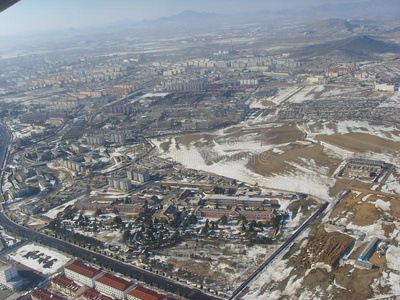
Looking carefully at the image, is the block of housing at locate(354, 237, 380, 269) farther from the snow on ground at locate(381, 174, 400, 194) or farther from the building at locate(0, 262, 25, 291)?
the building at locate(0, 262, 25, 291)

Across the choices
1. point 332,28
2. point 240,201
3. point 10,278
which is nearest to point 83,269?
point 10,278

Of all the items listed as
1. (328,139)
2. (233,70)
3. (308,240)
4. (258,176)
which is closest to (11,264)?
(308,240)

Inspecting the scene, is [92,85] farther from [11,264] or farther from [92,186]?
[11,264]

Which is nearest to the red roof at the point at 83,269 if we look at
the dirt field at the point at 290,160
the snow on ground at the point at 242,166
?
A: the snow on ground at the point at 242,166

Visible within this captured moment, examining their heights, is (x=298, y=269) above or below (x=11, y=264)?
below

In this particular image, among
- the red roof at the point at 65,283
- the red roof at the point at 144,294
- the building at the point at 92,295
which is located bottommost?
the building at the point at 92,295

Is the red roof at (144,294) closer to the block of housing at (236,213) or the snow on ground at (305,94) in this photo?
the block of housing at (236,213)
